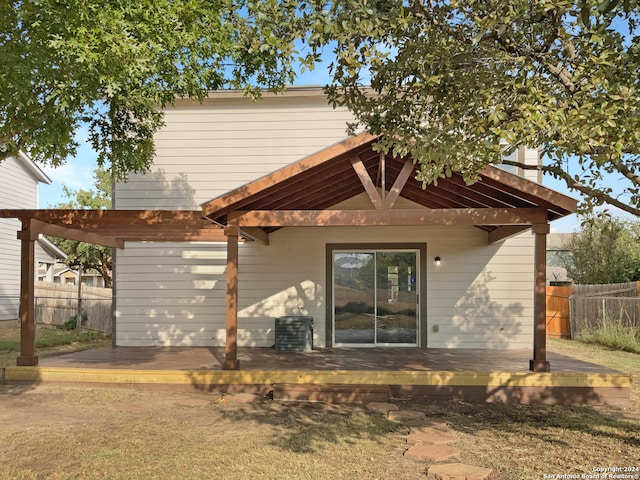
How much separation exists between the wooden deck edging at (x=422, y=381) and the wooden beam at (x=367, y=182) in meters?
2.51

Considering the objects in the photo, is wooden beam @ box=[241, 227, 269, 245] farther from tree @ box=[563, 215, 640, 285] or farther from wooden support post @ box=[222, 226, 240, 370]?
tree @ box=[563, 215, 640, 285]

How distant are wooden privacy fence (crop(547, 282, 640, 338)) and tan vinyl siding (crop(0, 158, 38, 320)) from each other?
18733 mm

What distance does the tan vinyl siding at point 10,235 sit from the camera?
2045 centimetres

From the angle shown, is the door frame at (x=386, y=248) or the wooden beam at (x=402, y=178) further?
the door frame at (x=386, y=248)

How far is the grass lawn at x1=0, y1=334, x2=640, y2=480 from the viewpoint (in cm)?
491

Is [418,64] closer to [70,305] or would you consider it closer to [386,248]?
[386,248]

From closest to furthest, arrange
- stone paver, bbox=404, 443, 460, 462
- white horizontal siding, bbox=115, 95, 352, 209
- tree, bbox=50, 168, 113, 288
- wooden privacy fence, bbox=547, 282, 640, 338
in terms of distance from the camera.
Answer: stone paver, bbox=404, 443, 460, 462 → white horizontal siding, bbox=115, 95, 352, 209 → wooden privacy fence, bbox=547, 282, 640, 338 → tree, bbox=50, 168, 113, 288

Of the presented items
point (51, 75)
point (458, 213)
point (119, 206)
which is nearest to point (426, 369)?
point (458, 213)

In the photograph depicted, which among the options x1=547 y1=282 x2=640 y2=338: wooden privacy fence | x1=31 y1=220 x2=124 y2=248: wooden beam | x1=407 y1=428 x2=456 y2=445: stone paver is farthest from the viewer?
x1=547 y1=282 x2=640 y2=338: wooden privacy fence

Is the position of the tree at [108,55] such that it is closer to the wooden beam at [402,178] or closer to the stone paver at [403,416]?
the wooden beam at [402,178]

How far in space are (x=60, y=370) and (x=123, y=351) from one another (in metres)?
2.35

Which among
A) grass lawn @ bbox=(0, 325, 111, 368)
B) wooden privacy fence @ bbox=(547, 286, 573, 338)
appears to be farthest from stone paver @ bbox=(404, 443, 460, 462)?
wooden privacy fence @ bbox=(547, 286, 573, 338)

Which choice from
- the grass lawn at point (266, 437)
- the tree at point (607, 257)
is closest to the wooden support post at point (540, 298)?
the grass lawn at point (266, 437)

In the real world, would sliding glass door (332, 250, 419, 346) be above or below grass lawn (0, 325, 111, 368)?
above
